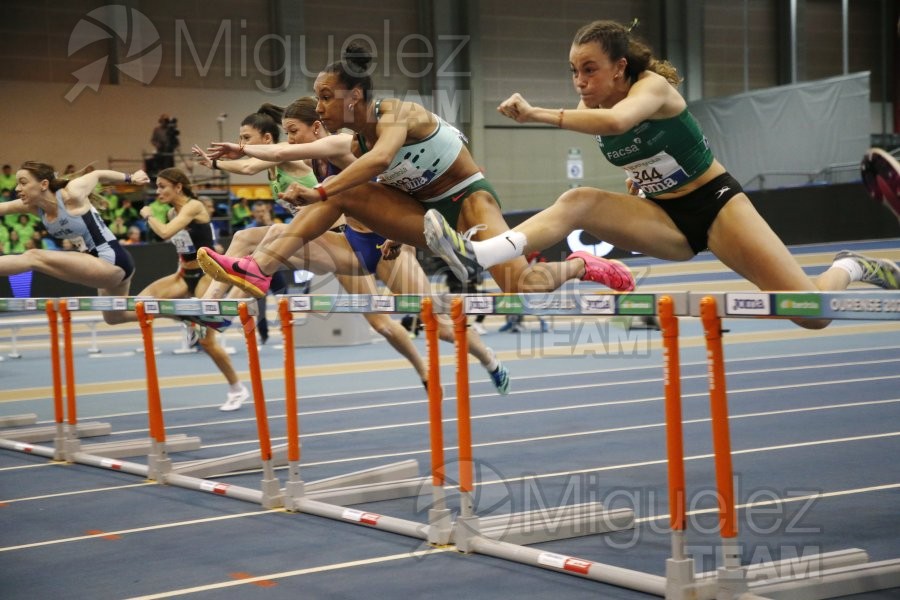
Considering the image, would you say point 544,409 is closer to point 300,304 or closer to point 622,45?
point 300,304

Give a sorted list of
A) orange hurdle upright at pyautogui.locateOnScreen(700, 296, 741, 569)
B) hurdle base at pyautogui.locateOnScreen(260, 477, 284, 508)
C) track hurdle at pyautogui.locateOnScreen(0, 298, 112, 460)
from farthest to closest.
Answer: track hurdle at pyautogui.locateOnScreen(0, 298, 112, 460) < hurdle base at pyautogui.locateOnScreen(260, 477, 284, 508) < orange hurdle upright at pyautogui.locateOnScreen(700, 296, 741, 569)

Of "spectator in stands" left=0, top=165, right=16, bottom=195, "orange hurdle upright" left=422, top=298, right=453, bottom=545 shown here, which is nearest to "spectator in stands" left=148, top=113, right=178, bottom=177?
"spectator in stands" left=0, top=165, right=16, bottom=195

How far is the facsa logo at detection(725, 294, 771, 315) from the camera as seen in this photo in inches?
124

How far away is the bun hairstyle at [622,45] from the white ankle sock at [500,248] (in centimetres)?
82

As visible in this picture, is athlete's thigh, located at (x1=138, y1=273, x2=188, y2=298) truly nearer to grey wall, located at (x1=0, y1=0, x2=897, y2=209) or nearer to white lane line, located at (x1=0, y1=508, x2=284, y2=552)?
white lane line, located at (x1=0, y1=508, x2=284, y2=552)

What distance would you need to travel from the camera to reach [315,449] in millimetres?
7117

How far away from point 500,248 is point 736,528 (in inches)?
55.5

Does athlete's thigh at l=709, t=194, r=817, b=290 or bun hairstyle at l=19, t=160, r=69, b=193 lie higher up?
bun hairstyle at l=19, t=160, r=69, b=193

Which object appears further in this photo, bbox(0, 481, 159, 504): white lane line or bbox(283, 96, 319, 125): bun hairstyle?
bbox(283, 96, 319, 125): bun hairstyle

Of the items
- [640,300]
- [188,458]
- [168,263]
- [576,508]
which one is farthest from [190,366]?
[640,300]

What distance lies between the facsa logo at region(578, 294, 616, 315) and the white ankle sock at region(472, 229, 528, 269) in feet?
1.95

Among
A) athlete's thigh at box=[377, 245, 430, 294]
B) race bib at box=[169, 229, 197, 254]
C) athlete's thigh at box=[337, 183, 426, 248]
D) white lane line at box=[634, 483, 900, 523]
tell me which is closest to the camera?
white lane line at box=[634, 483, 900, 523]

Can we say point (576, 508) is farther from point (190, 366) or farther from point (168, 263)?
point (168, 263)

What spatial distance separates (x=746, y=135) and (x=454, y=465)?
17.4m
